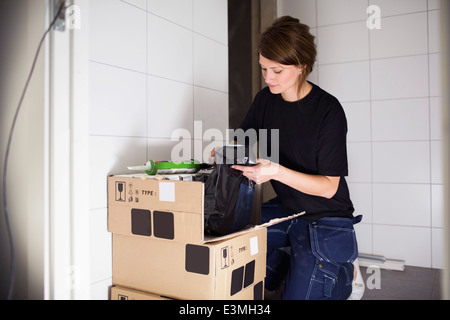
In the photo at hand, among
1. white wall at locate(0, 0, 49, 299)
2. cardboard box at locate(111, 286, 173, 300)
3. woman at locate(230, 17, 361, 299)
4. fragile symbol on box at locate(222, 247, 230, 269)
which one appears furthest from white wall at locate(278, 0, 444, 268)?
white wall at locate(0, 0, 49, 299)

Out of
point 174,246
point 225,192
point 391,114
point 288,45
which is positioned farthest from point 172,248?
point 391,114

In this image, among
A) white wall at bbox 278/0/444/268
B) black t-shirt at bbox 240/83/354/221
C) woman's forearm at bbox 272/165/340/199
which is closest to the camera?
woman's forearm at bbox 272/165/340/199

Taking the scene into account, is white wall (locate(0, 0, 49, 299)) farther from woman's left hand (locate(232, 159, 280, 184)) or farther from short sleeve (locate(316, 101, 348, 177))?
short sleeve (locate(316, 101, 348, 177))

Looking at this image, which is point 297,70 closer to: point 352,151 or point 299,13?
point 352,151

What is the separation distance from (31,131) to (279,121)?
3.28 feet

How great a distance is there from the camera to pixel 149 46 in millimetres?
1541

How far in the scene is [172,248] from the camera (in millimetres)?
1213

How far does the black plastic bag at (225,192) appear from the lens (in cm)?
124

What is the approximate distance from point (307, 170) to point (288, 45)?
0.52m

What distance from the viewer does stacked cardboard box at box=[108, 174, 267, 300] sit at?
45.3 inches

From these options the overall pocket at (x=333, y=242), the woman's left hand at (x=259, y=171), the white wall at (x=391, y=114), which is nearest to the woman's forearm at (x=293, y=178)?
the woman's left hand at (x=259, y=171)

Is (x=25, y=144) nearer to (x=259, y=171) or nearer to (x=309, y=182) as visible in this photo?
(x=259, y=171)

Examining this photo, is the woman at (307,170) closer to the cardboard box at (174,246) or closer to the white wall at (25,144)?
the cardboard box at (174,246)
